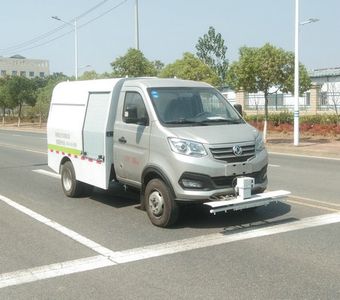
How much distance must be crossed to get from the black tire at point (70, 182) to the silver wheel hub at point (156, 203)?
9.27 feet

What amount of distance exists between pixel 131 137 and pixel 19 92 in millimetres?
53688

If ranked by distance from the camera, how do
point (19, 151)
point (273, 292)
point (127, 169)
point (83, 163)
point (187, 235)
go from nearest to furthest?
point (273, 292)
point (187, 235)
point (127, 169)
point (83, 163)
point (19, 151)

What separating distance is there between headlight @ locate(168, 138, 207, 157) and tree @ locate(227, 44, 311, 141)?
1632 centimetres

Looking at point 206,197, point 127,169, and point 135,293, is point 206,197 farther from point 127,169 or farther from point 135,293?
point 135,293

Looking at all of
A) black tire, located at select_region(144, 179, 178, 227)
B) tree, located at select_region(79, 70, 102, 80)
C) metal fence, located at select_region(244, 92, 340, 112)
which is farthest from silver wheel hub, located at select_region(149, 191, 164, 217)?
tree, located at select_region(79, 70, 102, 80)

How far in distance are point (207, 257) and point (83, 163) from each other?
13.7ft

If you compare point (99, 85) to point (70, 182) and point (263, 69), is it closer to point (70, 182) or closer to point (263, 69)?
point (70, 182)

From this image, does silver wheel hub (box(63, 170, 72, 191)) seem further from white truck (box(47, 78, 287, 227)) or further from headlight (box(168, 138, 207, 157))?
headlight (box(168, 138, 207, 157))

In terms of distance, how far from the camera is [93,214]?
902 cm

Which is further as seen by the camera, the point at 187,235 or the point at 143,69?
the point at 143,69

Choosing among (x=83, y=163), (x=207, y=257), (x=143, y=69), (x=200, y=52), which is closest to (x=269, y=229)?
(x=207, y=257)

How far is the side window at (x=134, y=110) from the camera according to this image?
8.39m

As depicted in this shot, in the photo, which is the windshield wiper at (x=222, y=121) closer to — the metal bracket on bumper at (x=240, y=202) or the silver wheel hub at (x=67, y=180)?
the metal bracket on bumper at (x=240, y=202)

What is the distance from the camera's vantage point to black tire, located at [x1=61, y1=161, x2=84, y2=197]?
34.2 feet
